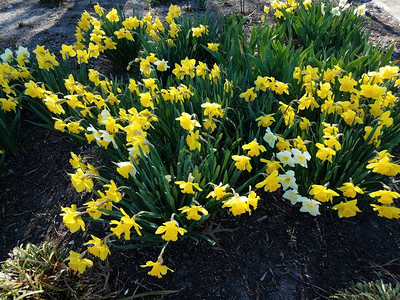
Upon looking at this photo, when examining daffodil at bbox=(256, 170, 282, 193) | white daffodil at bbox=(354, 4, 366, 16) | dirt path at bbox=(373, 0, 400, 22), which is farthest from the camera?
dirt path at bbox=(373, 0, 400, 22)

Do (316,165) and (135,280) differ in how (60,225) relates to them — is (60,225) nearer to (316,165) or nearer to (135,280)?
(135,280)

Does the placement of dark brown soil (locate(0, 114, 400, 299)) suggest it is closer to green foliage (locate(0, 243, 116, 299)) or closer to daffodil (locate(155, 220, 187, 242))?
green foliage (locate(0, 243, 116, 299))

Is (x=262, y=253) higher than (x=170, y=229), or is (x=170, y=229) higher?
(x=170, y=229)

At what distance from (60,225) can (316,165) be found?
1667mm

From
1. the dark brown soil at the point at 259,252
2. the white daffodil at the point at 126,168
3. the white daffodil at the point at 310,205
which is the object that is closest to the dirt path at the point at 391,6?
the dark brown soil at the point at 259,252

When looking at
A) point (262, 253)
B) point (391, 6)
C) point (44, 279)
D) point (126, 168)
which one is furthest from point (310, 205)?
point (391, 6)

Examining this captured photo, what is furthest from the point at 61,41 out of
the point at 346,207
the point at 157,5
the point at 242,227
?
the point at 346,207

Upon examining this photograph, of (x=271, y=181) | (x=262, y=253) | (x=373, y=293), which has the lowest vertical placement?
(x=262, y=253)

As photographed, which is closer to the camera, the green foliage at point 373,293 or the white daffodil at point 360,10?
the green foliage at point 373,293

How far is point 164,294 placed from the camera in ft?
5.69

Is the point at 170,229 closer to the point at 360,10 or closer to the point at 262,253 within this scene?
the point at 262,253

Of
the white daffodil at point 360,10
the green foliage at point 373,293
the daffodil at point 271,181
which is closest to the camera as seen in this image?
the green foliage at point 373,293

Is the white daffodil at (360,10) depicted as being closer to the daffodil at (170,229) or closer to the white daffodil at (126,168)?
the white daffodil at (126,168)

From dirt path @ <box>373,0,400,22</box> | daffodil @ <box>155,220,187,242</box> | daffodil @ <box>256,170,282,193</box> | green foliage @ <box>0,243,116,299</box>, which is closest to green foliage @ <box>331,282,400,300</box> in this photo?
daffodil @ <box>256,170,282,193</box>
